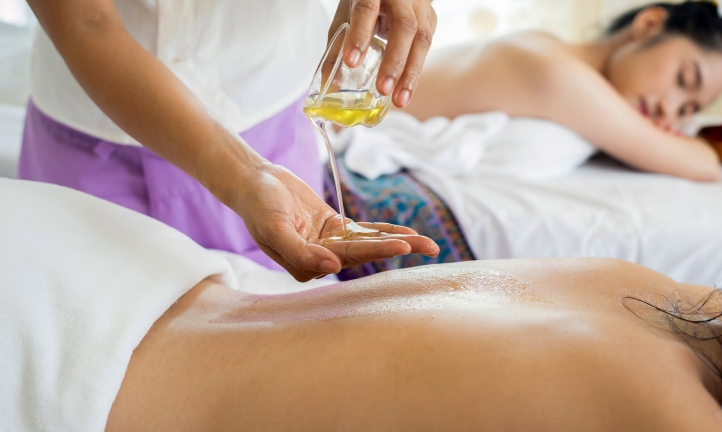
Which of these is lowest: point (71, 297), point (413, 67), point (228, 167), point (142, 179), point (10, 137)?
point (10, 137)

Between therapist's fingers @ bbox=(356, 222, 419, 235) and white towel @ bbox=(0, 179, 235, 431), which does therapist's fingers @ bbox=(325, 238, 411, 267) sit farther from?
white towel @ bbox=(0, 179, 235, 431)

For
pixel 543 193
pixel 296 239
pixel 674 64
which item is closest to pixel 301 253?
pixel 296 239

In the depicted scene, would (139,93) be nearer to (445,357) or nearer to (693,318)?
(445,357)

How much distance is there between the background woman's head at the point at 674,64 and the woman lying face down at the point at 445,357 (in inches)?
57.1

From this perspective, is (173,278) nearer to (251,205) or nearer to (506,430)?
(251,205)

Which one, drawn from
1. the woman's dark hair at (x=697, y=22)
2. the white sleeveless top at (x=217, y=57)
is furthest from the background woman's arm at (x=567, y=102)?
the white sleeveless top at (x=217, y=57)

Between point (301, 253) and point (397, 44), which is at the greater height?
point (397, 44)

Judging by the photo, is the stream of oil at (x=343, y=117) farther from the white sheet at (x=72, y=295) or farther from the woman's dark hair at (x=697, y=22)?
the woman's dark hair at (x=697, y=22)

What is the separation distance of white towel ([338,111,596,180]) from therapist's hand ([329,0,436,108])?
2.96ft

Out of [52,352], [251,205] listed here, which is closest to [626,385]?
[251,205]

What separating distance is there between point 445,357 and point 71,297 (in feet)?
1.47

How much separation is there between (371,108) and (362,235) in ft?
0.56

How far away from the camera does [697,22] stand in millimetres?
2139

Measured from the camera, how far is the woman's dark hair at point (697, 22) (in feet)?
6.88
